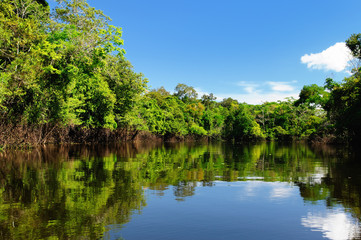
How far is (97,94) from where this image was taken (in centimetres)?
3306

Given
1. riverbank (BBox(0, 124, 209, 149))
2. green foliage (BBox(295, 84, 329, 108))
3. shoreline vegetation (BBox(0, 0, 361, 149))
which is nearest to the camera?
shoreline vegetation (BBox(0, 0, 361, 149))

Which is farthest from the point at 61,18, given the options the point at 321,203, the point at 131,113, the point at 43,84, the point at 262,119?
the point at 262,119

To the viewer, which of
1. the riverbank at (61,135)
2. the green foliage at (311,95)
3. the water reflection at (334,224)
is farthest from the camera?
the green foliage at (311,95)

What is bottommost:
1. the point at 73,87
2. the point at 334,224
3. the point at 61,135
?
the point at 334,224

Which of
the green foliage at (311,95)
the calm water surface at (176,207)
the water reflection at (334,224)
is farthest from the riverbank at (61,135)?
the green foliage at (311,95)

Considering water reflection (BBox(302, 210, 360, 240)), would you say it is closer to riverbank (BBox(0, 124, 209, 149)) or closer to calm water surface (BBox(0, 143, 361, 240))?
calm water surface (BBox(0, 143, 361, 240))

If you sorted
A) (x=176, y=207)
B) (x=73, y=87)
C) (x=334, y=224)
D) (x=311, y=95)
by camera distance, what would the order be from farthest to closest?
(x=311, y=95) < (x=73, y=87) < (x=176, y=207) < (x=334, y=224)

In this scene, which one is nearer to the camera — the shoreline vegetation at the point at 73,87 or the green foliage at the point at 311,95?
the shoreline vegetation at the point at 73,87

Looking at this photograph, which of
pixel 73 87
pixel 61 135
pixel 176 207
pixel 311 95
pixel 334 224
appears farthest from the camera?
pixel 311 95

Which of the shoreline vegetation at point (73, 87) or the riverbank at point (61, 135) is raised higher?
the shoreline vegetation at point (73, 87)

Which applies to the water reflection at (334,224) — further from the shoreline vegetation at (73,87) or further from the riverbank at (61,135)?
the riverbank at (61,135)

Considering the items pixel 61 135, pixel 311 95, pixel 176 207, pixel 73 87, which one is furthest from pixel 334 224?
pixel 311 95

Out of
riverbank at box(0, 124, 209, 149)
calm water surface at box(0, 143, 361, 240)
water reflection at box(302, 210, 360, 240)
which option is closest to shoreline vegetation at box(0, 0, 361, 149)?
riverbank at box(0, 124, 209, 149)

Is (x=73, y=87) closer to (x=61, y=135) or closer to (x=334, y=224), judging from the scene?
(x=61, y=135)
